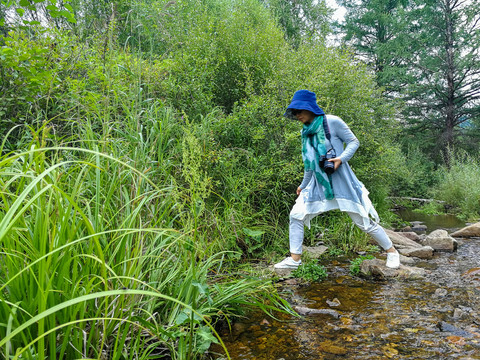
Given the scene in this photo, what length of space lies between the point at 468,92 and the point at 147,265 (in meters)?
23.4

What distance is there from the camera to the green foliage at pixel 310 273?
3.46 meters

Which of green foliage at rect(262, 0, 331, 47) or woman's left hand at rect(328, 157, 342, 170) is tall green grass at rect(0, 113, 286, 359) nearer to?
woman's left hand at rect(328, 157, 342, 170)

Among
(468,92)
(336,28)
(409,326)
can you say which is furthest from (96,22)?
(336,28)

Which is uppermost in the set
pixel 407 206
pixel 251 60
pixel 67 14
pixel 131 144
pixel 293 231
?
pixel 251 60

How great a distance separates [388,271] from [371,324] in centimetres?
136

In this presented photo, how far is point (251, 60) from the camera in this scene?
671cm

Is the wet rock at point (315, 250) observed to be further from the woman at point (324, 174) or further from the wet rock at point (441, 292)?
→ the wet rock at point (441, 292)

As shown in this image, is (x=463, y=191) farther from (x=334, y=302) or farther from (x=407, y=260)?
(x=334, y=302)

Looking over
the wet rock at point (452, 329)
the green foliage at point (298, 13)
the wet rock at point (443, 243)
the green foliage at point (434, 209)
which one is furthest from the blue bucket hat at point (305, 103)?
the green foliage at point (298, 13)

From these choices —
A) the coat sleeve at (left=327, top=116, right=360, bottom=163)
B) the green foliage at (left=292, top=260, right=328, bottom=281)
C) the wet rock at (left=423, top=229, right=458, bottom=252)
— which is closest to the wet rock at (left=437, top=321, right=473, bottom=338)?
the green foliage at (left=292, top=260, right=328, bottom=281)

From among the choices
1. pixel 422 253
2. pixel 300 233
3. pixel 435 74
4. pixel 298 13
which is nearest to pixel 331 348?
pixel 300 233

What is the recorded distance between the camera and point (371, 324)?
7.79 ft

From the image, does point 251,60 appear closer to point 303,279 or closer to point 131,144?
point 131,144


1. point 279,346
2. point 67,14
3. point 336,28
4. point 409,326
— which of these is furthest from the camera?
point 336,28
